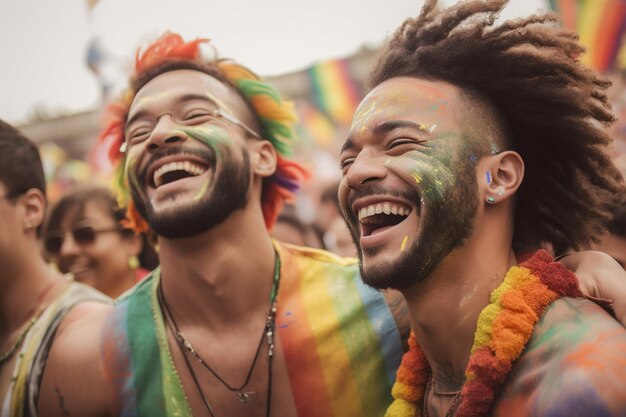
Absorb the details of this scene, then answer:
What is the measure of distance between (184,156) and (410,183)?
4.22ft

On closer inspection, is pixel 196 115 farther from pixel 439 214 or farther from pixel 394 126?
pixel 439 214

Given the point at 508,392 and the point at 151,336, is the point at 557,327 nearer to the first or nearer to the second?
the point at 508,392

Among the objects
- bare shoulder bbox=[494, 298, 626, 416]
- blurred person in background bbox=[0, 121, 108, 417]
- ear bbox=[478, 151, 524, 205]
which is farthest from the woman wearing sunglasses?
bare shoulder bbox=[494, 298, 626, 416]

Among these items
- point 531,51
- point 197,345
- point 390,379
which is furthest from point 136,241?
point 531,51

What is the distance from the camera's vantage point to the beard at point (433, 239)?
7.16 ft

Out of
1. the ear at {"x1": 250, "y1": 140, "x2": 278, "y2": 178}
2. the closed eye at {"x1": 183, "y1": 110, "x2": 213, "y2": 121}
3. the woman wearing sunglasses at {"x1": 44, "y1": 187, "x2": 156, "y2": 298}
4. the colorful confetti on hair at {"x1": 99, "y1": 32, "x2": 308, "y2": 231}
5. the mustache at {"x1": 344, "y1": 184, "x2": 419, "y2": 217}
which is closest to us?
the mustache at {"x1": 344, "y1": 184, "x2": 419, "y2": 217}

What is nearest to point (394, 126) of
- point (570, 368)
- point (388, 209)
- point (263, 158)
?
point (388, 209)

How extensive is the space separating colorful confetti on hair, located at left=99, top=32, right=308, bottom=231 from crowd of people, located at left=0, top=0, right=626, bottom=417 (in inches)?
0.5

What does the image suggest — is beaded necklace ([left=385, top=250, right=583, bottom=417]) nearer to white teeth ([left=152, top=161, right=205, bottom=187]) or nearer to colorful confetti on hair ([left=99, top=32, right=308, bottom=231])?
white teeth ([left=152, top=161, right=205, bottom=187])

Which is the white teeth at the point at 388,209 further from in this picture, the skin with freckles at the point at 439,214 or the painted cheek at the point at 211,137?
the painted cheek at the point at 211,137

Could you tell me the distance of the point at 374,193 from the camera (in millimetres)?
2279

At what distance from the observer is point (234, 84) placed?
3561mm

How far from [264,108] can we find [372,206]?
1538 mm

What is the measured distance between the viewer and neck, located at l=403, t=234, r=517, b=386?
2.24m
